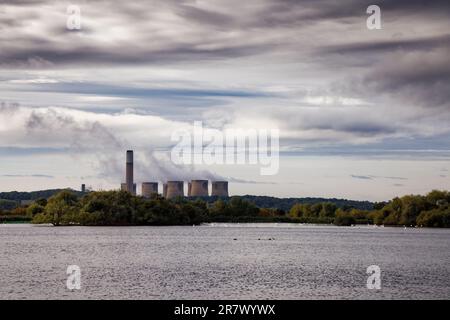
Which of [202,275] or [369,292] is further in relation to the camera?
[202,275]

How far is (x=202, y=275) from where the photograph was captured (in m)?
85.9

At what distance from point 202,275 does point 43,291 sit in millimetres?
21478

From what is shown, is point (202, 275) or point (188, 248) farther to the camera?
point (188, 248)

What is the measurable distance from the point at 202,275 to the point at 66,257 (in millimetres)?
33835

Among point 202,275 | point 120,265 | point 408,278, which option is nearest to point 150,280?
point 202,275
